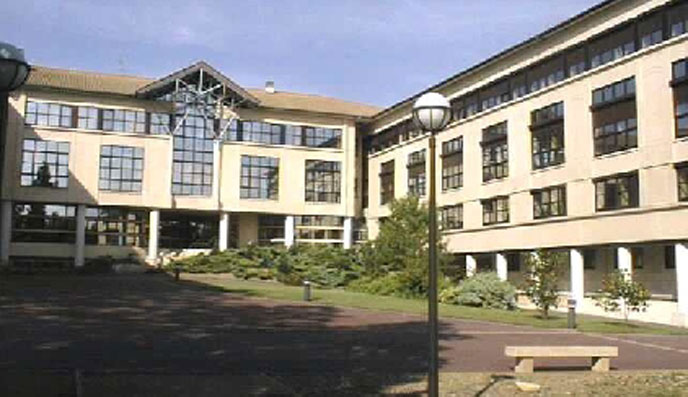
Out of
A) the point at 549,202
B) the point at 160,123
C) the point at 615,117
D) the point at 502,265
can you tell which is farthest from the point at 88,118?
the point at 615,117

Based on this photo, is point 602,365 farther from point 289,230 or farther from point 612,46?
point 289,230

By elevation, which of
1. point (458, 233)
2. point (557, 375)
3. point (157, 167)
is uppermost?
point (157, 167)

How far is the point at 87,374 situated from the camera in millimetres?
11141

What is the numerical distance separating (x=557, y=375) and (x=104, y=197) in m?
49.0

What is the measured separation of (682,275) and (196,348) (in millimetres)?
25043

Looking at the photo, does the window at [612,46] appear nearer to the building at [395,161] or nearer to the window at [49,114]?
the building at [395,161]

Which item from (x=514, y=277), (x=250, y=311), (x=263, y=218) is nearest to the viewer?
(x=250, y=311)

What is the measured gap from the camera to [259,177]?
204 ft


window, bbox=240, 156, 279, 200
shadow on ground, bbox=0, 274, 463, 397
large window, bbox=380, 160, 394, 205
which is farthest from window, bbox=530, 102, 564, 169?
window, bbox=240, 156, 279, 200

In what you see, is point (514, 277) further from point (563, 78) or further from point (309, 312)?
point (309, 312)

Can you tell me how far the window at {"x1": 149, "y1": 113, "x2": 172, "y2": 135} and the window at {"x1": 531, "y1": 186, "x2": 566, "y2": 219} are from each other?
29.2 m

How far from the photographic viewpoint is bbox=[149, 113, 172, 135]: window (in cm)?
5919

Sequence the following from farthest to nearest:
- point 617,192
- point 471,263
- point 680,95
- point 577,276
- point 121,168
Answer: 1. point 121,168
2. point 471,263
3. point 577,276
4. point 617,192
5. point 680,95

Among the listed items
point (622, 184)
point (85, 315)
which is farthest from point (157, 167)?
point (85, 315)
